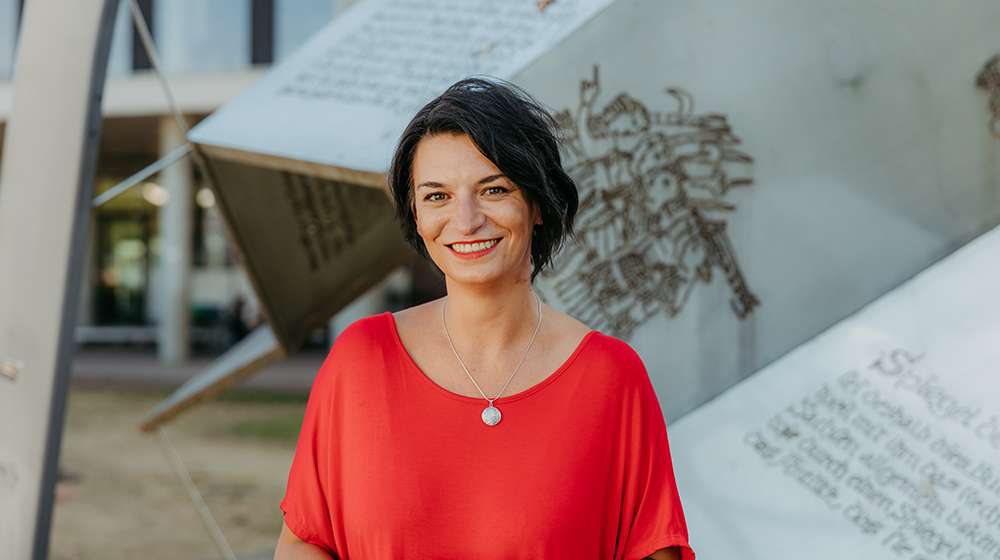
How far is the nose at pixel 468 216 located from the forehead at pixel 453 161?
3 cm

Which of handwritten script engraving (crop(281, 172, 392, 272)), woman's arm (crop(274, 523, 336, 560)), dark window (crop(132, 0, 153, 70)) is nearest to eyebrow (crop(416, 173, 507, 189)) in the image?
woman's arm (crop(274, 523, 336, 560))

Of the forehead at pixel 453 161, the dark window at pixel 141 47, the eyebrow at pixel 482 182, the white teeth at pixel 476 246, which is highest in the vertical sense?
the forehead at pixel 453 161

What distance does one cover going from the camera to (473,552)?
1.25 meters

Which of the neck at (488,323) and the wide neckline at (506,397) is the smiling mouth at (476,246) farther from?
the wide neckline at (506,397)

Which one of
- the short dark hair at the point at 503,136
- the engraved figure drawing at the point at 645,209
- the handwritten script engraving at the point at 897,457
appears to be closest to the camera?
the short dark hair at the point at 503,136

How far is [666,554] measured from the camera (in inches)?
52.1

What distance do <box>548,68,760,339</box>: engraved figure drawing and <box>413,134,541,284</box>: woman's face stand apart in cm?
110

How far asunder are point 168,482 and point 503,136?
570cm

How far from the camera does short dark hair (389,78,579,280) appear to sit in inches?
47.9

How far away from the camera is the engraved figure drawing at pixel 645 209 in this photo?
7.77ft

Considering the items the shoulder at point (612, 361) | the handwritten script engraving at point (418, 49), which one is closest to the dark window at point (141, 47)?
the handwritten script engraving at point (418, 49)

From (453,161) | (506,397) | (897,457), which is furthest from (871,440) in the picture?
(453,161)

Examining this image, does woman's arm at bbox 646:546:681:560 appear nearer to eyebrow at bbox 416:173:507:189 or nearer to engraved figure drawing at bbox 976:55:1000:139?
eyebrow at bbox 416:173:507:189

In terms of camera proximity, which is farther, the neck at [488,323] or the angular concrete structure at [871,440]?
the angular concrete structure at [871,440]
